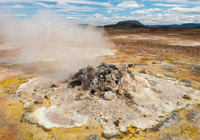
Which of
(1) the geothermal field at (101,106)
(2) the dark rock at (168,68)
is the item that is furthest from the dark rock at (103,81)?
(2) the dark rock at (168,68)

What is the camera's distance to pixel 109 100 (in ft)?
27.2

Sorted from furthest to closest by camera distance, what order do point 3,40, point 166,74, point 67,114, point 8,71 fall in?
point 3,40 < point 8,71 < point 166,74 < point 67,114

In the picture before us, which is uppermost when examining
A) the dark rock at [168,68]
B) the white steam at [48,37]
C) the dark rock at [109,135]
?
the white steam at [48,37]

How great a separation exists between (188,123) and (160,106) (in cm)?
145

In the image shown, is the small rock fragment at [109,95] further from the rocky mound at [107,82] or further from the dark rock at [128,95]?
the dark rock at [128,95]

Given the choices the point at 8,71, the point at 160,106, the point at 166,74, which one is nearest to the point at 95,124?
the point at 160,106

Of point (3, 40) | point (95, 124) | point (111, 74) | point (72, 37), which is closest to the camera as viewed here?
point (95, 124)

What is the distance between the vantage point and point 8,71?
14.4 meters

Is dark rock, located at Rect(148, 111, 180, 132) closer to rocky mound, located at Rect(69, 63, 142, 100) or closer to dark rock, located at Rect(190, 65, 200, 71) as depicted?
rocky mound, located at Rect(69, 63, 142, 100)

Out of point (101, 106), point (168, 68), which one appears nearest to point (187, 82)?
point (168, 68)

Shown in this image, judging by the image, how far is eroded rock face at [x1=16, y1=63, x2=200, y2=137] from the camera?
695cm

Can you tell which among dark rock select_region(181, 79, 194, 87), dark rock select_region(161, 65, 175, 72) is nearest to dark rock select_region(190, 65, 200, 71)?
dark rock select_region(161, 65, 175, 72)

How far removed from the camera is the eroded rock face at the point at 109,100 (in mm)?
6953

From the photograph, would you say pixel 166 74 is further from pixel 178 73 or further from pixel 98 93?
pixel 98 93
